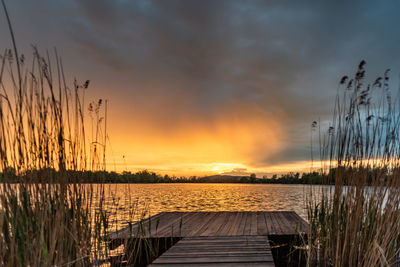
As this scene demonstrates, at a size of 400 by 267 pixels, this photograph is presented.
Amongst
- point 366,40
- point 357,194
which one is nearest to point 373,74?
point 357,194

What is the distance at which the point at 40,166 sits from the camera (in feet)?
6.31

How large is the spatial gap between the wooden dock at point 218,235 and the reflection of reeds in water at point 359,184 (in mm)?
642

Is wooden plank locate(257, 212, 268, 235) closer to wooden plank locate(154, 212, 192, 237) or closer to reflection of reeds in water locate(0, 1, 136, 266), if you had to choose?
wooden plank locate(154, 212, 192, 237)

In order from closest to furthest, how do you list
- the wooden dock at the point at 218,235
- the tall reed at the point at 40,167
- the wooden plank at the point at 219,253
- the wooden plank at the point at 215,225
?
1. the tall reed at the point at 40,167
2. the wooden plank at the point at 219,253
3. the wooden dock at the point at 218,235
4. the wooden plank at the point at 215,225

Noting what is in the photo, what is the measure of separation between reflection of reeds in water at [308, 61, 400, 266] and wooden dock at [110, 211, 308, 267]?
2.11ft

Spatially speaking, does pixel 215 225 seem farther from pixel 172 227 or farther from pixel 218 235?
pixel 172 227

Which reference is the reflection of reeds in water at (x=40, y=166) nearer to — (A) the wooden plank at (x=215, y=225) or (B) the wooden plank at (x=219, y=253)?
(B) the wooden plank at (x=219, y=253)

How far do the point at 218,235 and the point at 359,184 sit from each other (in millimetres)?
2342

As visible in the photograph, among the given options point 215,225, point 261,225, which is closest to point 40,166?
point 215,225

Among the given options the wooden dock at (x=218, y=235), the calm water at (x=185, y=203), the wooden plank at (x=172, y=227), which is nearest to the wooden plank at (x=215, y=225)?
the wooden dock at (x=218, y=235)

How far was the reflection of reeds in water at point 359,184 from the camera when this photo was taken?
2217 mm

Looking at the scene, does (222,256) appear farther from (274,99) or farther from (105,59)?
(274,99)

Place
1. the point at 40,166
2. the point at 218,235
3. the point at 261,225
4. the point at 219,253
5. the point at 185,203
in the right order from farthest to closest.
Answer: the point at 185,203
the point at 261,225
the point at 218,235
the point at 219,253
the point at 40,166

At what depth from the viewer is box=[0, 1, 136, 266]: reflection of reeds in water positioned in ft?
5.64
